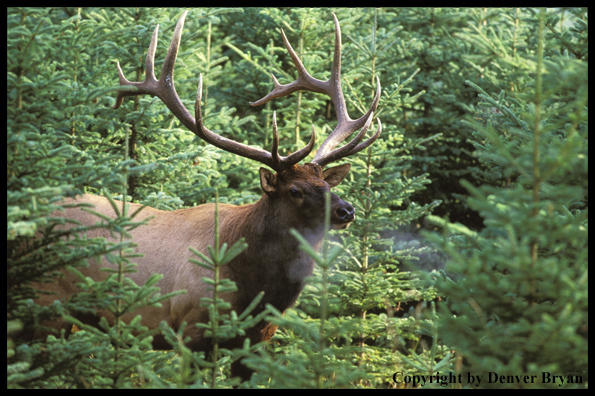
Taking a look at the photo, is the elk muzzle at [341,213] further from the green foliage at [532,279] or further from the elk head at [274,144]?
the green foliage at [532,279]

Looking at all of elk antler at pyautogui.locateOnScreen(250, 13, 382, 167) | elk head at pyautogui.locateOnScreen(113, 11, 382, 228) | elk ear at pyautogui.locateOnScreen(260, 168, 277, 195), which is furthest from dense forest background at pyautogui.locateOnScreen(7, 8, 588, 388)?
elk ear at pyautogui.locateOnScreen(260, 168, 277, 195)

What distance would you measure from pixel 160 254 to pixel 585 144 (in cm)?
363

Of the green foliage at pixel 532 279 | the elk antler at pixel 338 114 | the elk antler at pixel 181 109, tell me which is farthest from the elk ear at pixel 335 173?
the green foliage at pixel 532 279

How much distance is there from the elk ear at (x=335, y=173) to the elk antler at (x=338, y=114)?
0.15 meters

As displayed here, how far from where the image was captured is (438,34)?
9789 millimetres

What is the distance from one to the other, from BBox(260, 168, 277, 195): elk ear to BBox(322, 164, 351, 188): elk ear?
2.33 ft

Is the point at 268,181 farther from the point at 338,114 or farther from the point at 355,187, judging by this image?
the point at 355,187

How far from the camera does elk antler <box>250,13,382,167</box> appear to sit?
5.33 metres

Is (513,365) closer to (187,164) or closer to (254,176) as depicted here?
(187,164)

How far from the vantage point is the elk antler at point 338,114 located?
17.5ft

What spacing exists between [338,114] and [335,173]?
0.72 meters

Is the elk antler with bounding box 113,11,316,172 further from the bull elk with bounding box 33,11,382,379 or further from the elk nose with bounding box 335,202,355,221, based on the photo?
the elk nose with bounding box 335,202,355,221

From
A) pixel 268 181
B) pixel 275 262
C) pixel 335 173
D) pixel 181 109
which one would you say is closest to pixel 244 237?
pixel 275 262

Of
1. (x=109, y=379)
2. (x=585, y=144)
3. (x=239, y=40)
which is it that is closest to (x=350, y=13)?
(x=239, y=40)
